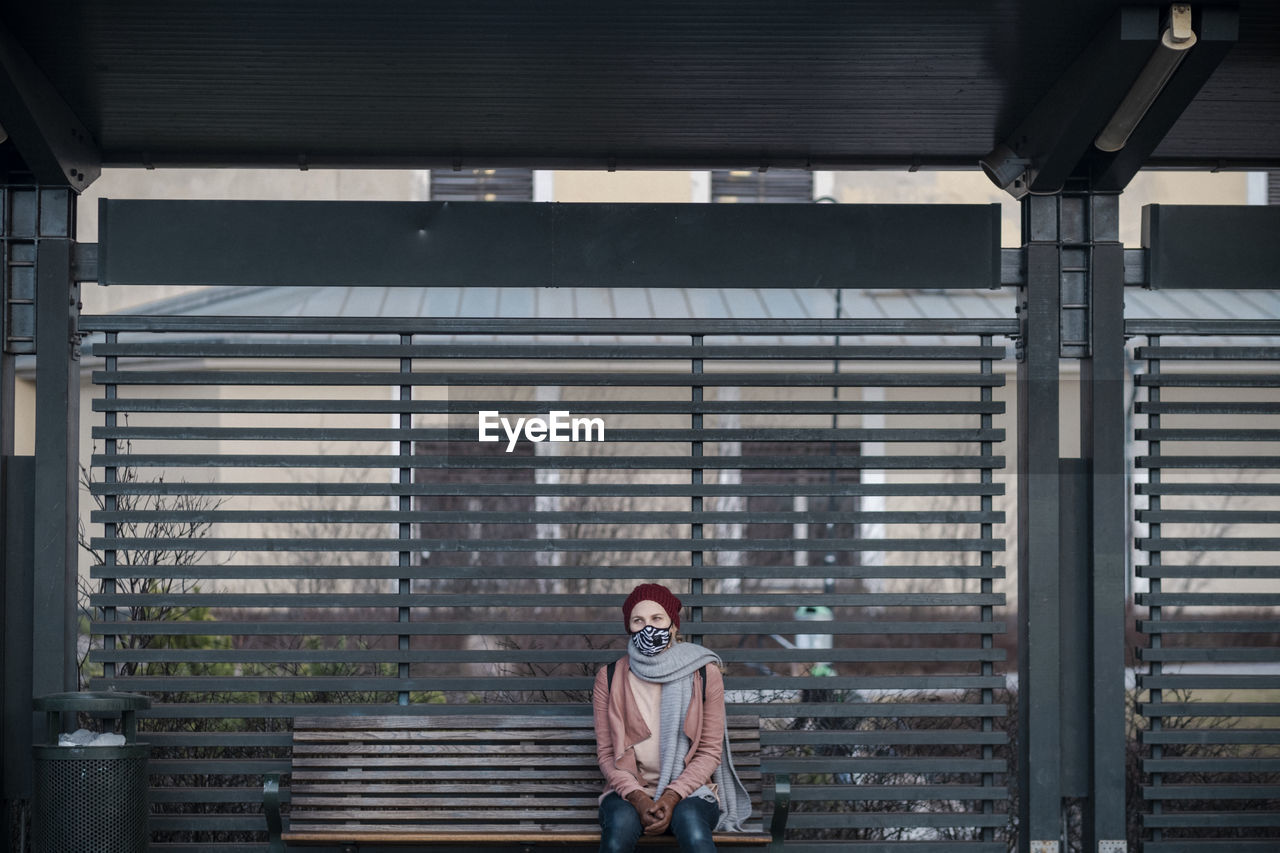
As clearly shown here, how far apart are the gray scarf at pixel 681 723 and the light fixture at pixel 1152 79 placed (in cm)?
317

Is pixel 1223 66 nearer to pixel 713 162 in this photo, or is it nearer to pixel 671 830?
pixel 713 162

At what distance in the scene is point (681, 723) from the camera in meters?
6.23

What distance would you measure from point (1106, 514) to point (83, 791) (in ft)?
Answer: 16.6

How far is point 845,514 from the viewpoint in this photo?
7.26 meters

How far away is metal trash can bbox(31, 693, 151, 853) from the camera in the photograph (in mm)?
6223

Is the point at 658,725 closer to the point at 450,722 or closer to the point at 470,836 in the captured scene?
the point at 470,836

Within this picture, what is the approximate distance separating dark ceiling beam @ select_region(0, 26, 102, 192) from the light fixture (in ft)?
16.6

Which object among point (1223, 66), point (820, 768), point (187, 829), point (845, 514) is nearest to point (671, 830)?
point (820, 768)

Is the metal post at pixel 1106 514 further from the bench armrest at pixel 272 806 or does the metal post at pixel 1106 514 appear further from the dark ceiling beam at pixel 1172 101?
the bench armrest at pixel 272 806

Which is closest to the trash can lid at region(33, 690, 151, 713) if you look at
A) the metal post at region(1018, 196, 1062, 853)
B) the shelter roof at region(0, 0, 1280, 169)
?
the shelter roof at region(0, 0, 1280, 169)

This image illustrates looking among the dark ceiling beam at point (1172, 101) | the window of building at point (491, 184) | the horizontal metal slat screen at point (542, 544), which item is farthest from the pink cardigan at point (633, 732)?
Answer: the window of building at point (491, 184)

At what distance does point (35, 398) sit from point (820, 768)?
4419mm

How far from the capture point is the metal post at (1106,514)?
7.03m
